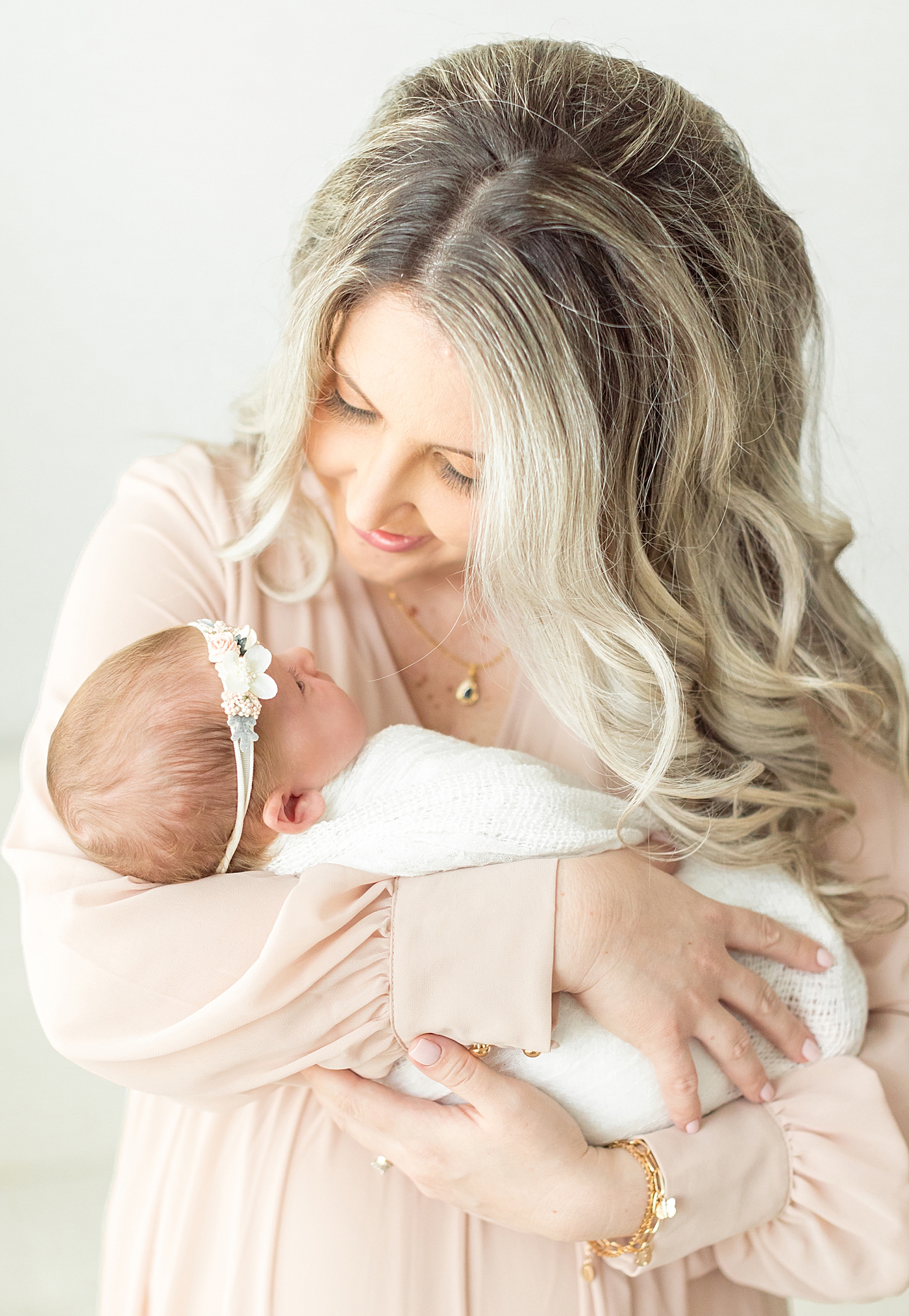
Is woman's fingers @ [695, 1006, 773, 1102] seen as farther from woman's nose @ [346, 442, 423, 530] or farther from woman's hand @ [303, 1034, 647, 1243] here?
woman's nose @ [346, 442, 423, 530]

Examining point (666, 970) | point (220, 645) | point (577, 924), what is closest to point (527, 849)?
point (577, 924)

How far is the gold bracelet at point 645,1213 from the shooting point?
1.29 metres

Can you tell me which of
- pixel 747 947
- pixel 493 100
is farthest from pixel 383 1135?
pixel 493 100

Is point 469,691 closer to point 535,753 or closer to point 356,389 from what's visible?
point 535,753

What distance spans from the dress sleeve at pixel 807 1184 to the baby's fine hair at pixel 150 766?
2.18 ft

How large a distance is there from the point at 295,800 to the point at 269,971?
10.9 inches

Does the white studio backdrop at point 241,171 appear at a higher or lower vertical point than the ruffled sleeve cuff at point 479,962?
higher

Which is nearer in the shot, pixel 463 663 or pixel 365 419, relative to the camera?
pixel 365 419

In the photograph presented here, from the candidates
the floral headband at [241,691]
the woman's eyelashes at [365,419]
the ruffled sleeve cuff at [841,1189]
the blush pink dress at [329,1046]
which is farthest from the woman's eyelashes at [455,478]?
the ruffled sleeve cuff at [841,1189]

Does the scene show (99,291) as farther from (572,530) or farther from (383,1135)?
(383,1135)

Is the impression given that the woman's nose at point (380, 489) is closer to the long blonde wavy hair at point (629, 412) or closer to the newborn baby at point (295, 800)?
the long blonde wavy hair at point (629, 412)

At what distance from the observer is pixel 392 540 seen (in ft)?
5.02

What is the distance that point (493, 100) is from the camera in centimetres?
129

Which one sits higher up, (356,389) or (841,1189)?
(356,389)
